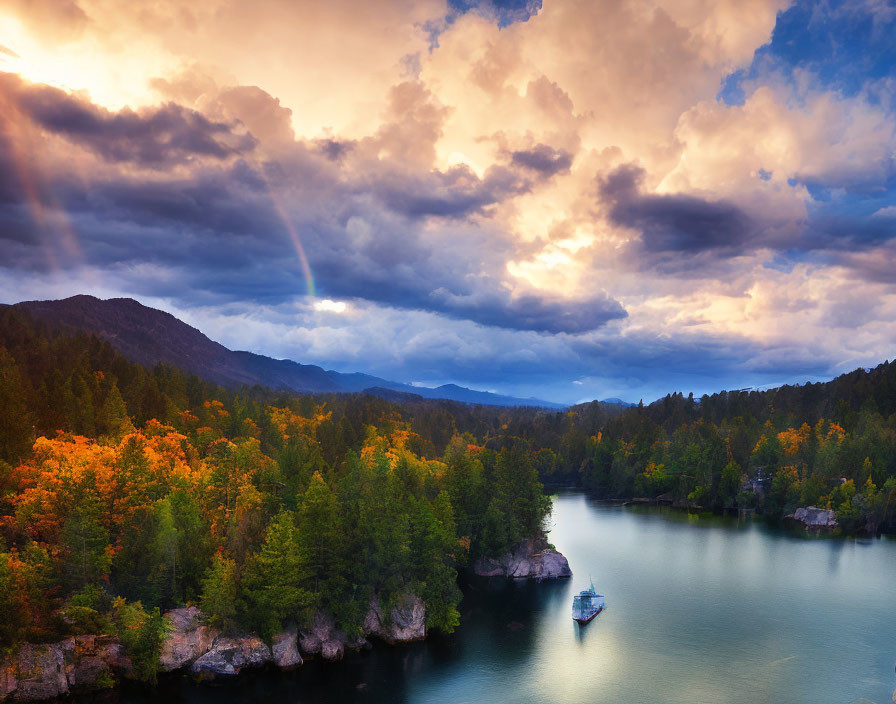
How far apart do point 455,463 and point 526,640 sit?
120 feet

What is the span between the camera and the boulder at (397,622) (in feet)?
235

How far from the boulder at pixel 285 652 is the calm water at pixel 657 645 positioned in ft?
4.56

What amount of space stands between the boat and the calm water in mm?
1217

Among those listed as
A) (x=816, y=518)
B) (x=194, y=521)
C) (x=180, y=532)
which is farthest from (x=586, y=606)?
(x=816, y=518)

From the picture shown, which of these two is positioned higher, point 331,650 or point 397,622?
point 397,622

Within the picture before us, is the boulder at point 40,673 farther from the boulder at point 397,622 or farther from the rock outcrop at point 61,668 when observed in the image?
the boulder at point 397,622

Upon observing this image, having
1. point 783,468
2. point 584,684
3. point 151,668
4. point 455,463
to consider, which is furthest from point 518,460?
point 783,468

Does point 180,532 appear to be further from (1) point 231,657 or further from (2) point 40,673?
(2) point 40,673

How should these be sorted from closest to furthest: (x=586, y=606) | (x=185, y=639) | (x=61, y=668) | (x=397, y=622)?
(x=61, y=668) → (x=185, y=639) → (x=397, y=622) → (x=586, y=606)

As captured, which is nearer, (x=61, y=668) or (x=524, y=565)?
(x=61, y=668)

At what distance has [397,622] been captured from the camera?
7181 centimetres

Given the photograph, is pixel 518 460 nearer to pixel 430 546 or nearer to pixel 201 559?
pixel 430 546

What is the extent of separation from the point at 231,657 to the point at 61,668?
1493cm

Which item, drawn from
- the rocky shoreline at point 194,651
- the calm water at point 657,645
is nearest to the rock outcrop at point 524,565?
the calm water at point 657,645
